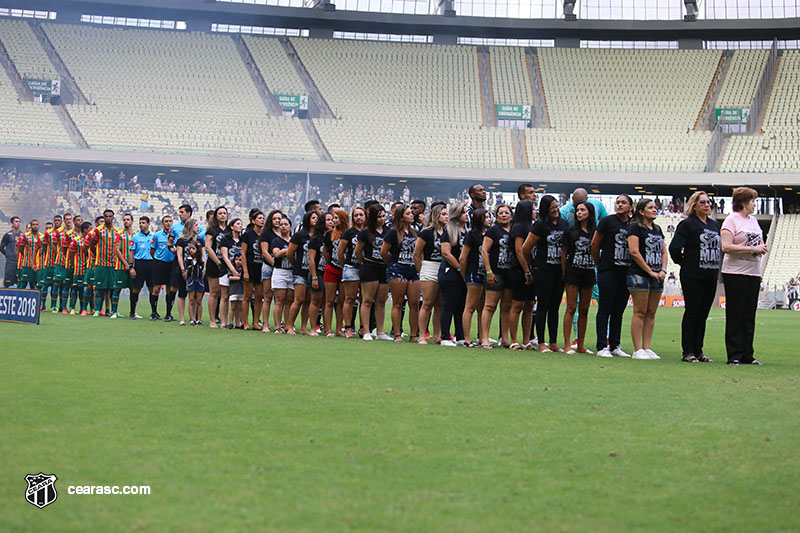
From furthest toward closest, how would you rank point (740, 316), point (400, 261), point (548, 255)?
point (400, 261) < point (548, 255) < point (740, 316)

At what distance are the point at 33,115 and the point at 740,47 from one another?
40.9 m

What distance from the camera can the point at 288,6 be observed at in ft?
178

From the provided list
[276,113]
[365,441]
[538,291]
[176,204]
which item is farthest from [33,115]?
[365,441]

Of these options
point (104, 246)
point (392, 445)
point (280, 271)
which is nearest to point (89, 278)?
point (104, 246)

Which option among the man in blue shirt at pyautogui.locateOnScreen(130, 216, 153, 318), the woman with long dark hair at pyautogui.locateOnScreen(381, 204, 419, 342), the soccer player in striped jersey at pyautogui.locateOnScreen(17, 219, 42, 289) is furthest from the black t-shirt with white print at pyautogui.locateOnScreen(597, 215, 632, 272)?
the soccer player in striped jersey at pyautogui.locateOnScreen(17, 219, 42, 289)

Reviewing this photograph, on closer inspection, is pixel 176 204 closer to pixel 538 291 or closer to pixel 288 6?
pixel 288 6

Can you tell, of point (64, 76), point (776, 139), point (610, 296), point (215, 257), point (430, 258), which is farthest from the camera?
point (776, 139)

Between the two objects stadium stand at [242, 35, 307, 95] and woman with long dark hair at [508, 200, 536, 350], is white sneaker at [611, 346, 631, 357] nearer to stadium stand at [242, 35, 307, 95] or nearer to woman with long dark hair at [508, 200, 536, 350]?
woman with long dark hair at [508, 200, 536, 350]

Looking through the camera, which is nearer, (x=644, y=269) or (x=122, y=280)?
(x=644, y=269)

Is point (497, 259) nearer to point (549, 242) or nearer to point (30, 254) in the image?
point (549, 242)

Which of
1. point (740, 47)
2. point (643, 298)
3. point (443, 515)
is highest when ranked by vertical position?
point (740, 47)

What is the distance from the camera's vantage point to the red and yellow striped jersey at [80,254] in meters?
18.8

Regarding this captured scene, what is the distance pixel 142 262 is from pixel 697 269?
36.0ft

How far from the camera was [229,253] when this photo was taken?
15.4m
